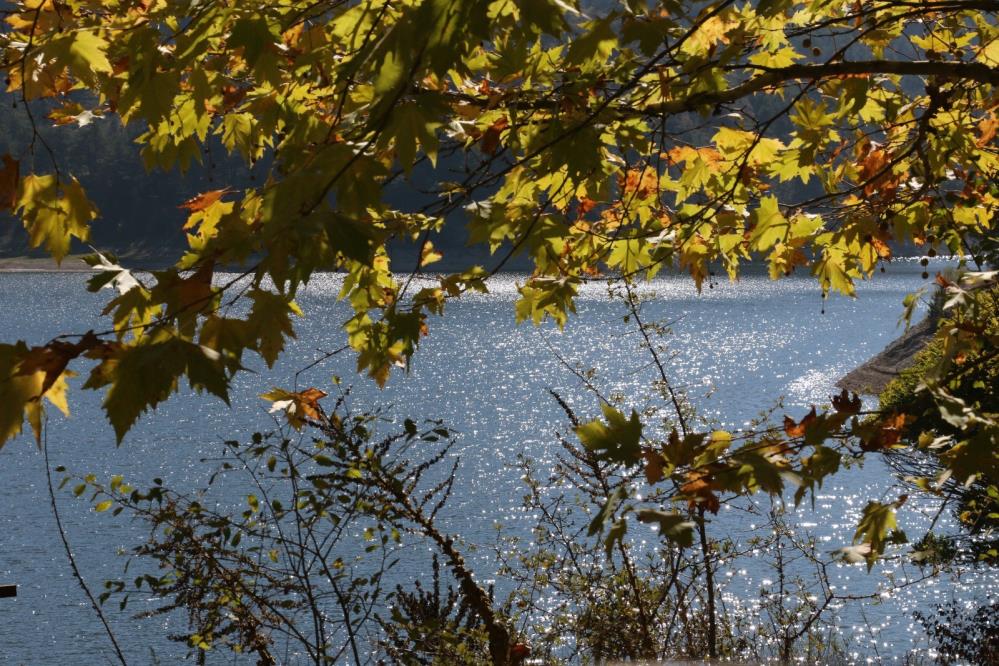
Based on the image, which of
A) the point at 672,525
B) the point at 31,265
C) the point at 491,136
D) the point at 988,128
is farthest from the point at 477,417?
the point at 31,265

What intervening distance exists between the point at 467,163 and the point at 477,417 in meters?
26.9

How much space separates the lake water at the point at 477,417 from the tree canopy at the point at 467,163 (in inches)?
101

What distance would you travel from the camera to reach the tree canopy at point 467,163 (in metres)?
2.14

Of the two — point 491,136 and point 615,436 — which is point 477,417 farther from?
point 615,436

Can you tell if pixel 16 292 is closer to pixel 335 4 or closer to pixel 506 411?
pixel 506 411

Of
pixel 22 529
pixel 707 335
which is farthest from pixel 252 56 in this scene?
pixel 707 335

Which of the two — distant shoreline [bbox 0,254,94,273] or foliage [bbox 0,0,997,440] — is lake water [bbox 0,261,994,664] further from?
distant shoreline [bbox 0,254,94,273]

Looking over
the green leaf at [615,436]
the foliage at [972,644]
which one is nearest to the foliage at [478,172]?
the green leaf at [615,436]

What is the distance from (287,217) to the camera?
78.1 inches

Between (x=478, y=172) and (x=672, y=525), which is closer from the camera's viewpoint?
(x=672, y=525)

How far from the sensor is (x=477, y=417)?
30.8m

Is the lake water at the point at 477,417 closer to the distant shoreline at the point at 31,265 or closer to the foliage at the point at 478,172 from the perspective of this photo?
the foliage at the point at 478,172

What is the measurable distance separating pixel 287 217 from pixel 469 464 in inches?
871

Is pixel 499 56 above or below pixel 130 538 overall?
above
